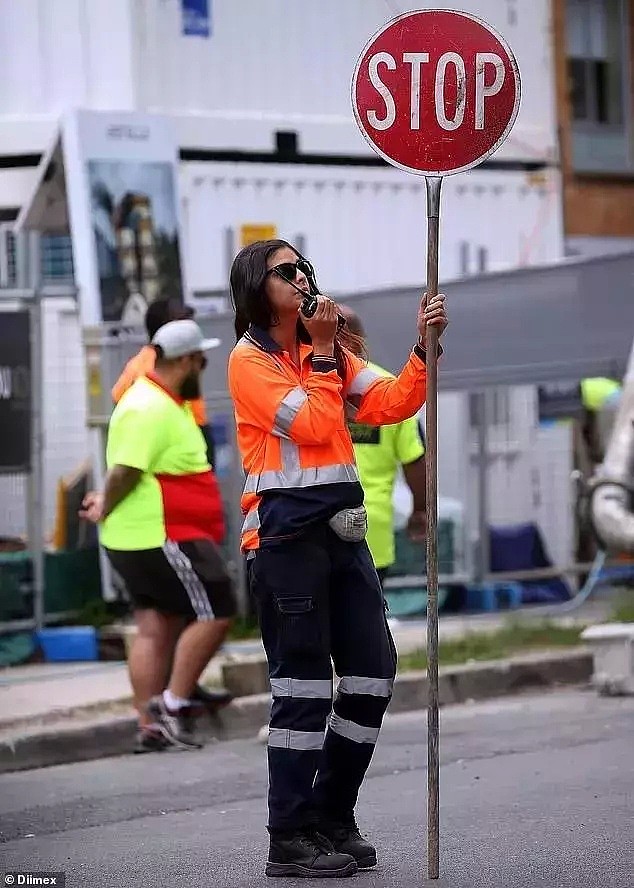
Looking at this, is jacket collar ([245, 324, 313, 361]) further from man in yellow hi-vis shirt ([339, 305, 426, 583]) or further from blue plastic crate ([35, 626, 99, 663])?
blue plastic crate ([35, 626, 99, 663])

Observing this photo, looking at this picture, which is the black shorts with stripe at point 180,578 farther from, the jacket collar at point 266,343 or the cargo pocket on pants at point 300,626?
the cargo pocket on pants at point 300,626

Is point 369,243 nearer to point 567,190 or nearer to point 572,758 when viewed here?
point 567,190

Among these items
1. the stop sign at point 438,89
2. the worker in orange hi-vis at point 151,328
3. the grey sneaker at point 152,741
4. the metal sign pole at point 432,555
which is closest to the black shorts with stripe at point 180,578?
the grey sneaker at point 152,741

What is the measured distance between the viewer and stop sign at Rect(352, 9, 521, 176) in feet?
17.1

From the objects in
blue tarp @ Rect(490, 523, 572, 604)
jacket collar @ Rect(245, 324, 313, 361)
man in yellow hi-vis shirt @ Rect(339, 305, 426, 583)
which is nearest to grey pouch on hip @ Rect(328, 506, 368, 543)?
jacket collar @ Rect(245, 324, 313, 361)

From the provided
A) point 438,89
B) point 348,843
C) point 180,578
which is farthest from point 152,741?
point 438,89

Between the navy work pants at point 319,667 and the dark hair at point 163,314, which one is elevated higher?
the dark hair at point 163,314

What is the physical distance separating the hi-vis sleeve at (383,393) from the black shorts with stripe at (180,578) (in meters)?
2.91

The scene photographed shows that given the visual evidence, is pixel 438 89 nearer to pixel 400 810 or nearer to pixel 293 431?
pixel 293 431

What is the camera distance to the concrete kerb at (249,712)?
324 inches

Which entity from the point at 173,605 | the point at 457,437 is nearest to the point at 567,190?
the point at 457,437

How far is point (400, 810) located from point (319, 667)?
1399 mm

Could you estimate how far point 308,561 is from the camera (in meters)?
5.20

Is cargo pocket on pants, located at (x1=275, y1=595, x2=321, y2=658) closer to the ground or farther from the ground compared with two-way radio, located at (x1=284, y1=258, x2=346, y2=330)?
closer to the ground
